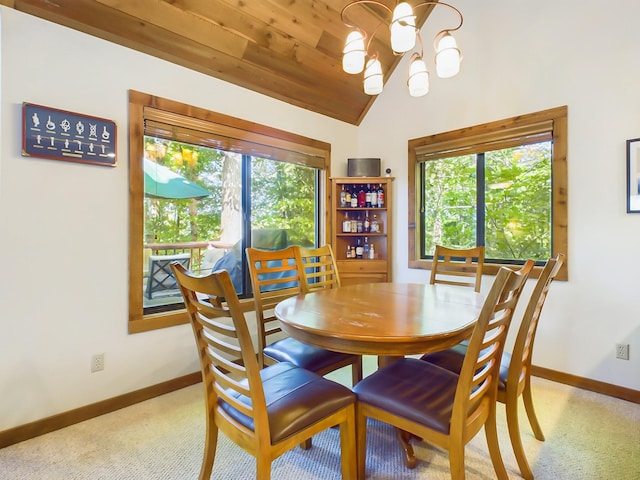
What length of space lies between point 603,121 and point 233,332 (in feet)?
9.63

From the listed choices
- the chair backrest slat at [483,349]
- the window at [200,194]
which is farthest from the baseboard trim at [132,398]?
the chair backrest slat at [483,349]

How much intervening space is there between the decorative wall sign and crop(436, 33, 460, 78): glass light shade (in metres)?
2.03

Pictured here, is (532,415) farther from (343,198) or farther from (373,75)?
(343,198)

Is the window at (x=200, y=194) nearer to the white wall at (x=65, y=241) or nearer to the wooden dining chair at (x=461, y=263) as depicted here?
the white wall at (x=65, y=241)

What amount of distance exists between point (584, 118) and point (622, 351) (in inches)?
67.5

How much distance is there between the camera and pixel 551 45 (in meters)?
2.66

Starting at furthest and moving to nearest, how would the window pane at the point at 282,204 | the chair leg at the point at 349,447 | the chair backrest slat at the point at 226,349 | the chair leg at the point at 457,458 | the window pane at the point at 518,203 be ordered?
the window pane at the point at 282,204 → the window pane at the point at 518,203 → the chair leg at the point at 349,447 → the chair leg at the point at 457,458 → the chair backrest slat at the point at 226,349

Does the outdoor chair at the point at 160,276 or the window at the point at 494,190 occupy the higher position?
the window at the point at 494,190

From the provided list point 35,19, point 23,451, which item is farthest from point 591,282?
point 35,19

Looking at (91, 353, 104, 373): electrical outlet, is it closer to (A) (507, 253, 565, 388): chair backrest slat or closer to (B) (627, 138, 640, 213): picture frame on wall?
(A) (507, 253, 565, 388): chair backrest slat

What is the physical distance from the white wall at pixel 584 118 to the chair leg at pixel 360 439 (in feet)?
6.69

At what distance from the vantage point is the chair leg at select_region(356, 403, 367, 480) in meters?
1.44

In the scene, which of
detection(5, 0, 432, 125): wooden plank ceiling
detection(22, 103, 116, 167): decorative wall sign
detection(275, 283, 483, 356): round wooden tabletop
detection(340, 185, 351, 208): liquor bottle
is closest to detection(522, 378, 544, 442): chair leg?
detection(275, 283, 483, 356): round wooden tabletop

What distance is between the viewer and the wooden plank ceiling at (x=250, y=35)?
2.08m
